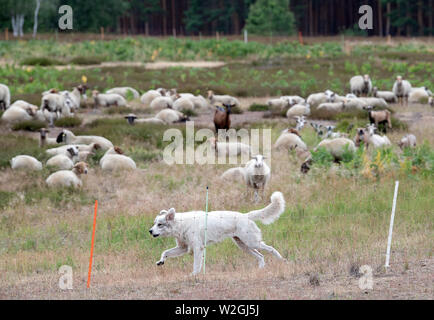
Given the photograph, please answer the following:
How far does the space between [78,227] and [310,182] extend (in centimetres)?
525

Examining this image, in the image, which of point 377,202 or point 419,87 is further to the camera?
point 419,87

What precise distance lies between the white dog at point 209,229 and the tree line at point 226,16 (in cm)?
6357

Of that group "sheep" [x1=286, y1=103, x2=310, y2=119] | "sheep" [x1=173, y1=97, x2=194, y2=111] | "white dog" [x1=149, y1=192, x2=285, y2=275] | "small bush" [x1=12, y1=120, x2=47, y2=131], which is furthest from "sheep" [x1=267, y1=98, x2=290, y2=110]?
"white dog" [x1=149, y1=192, x2=285, y2=275]

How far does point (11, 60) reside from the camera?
46719 mm

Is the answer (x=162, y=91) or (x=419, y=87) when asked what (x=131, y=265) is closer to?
(x=162, y=91)

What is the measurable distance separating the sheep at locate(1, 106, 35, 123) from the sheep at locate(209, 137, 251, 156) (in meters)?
8.75

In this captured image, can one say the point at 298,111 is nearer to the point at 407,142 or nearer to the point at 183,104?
the point at 183,104

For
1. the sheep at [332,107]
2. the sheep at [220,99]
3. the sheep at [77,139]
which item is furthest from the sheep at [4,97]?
the sheep at [332,107]

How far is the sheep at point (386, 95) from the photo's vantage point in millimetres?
31453

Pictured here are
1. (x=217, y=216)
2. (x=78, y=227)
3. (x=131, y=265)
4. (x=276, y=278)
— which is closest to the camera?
(x=276, y=278)

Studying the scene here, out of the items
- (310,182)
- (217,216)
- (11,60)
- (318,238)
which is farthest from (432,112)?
(11,60)

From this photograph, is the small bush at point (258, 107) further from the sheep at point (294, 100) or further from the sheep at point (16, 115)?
the sheep at point (16, 115)

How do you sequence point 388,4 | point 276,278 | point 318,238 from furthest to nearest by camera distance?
point 388,4, point 318,238, point 276,278
